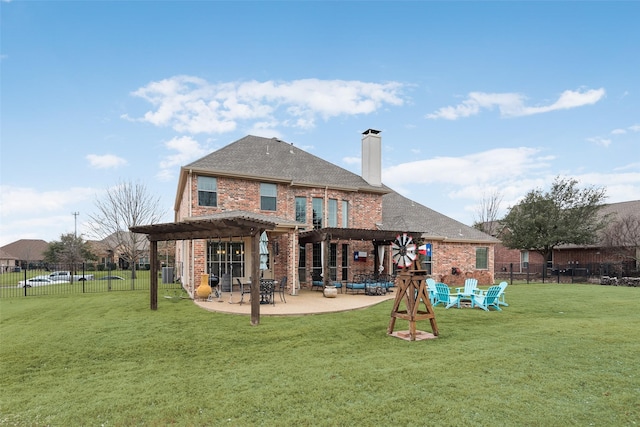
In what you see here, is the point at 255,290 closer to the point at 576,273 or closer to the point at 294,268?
the point at 294,268

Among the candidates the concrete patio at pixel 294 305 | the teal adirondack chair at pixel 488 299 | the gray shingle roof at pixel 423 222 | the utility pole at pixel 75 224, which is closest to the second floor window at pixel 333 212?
the gray shingle roof at pixel 423 222

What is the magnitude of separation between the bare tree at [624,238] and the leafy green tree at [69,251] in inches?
1956

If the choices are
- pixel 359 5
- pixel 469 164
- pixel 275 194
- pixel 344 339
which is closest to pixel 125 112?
A: pixel 275 194

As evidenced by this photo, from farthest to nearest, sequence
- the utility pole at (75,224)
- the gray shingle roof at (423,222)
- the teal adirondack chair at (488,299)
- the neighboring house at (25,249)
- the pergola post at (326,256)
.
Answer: the neighboring house at (25,249), the utility pole at (75,224), the gray shingle roof at (423,222), the pergola post at (326,256), the teal adirondack chair at (488,299)

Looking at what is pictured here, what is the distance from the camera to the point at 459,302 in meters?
12.8

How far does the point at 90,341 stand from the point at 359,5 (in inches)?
549

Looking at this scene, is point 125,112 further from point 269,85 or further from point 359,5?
point 359,5

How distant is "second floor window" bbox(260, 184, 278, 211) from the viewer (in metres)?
17.7

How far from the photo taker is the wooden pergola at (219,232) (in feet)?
31.8

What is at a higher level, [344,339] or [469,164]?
[469,164]

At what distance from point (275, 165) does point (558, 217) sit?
23143 mm

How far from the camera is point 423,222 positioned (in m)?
23.8

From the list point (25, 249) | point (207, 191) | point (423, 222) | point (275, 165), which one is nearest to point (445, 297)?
point (275, 165)

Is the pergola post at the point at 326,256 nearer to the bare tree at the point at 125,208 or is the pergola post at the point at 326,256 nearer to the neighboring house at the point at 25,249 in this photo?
the bare tree at the point at 125,208
